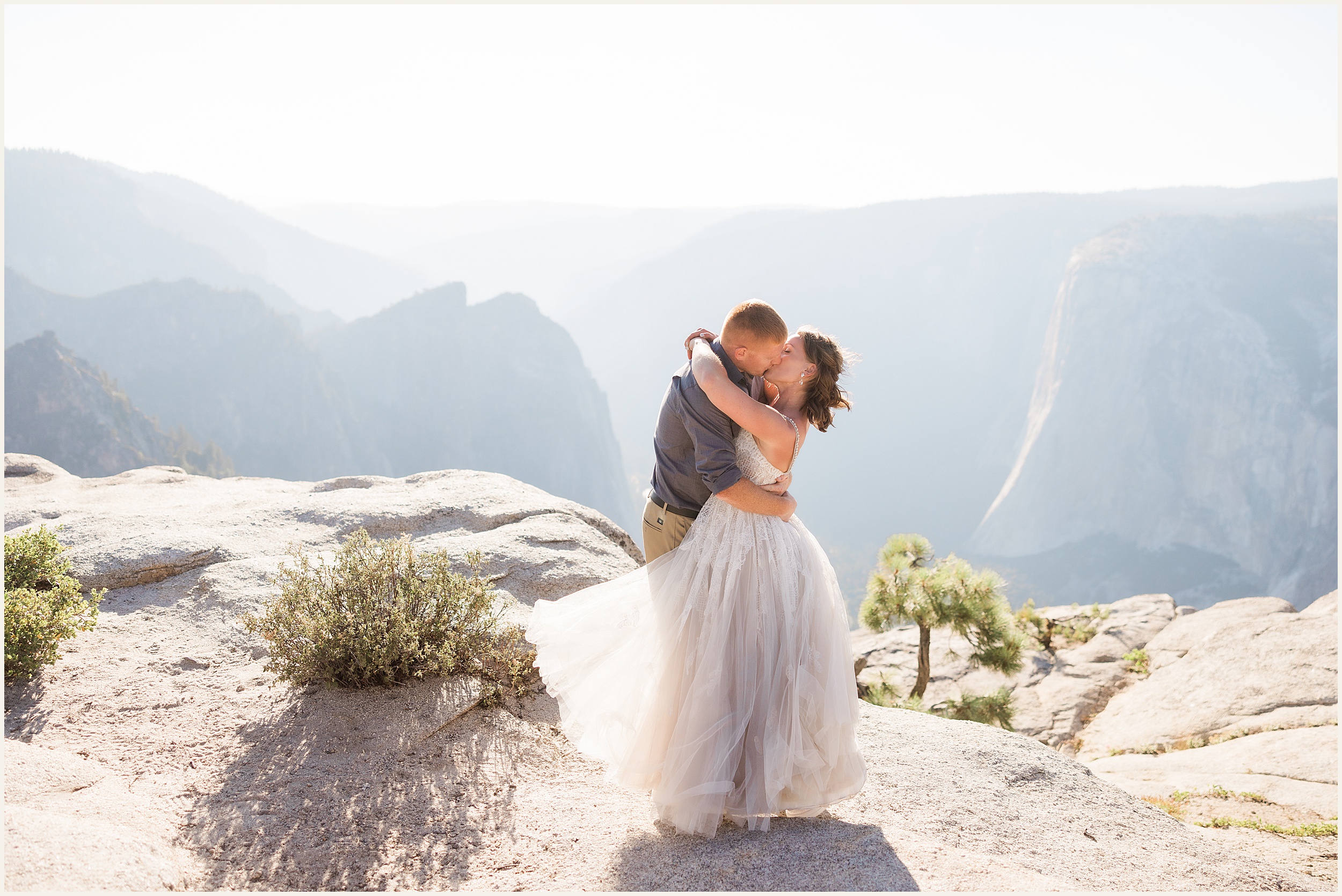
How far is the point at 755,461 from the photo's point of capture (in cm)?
352

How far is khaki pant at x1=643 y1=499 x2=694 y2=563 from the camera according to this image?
385cm

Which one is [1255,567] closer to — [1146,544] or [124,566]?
[1146,544]

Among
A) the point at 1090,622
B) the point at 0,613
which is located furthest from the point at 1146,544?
the point at 0,613

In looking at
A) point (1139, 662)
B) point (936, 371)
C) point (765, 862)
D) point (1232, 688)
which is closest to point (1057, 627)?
point (1139, 662)

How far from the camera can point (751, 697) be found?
3564mm

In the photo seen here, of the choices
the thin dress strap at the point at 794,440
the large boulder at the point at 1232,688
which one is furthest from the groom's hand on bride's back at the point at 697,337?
the large boulder at the point at 1232,688

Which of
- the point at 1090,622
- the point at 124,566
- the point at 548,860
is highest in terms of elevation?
the point at 124,566

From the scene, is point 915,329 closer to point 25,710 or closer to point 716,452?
point 716,452

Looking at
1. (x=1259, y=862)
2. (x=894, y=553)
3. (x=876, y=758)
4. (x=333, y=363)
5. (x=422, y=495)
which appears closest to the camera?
(x=1259, y=862)

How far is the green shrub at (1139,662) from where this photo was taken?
11453 millimetres

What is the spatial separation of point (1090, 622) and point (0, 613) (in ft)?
50.0

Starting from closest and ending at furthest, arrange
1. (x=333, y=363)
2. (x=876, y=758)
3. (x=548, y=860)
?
1. (x=548, y=860)
2. (x=876, y=758)
3. (x=333, y=363)

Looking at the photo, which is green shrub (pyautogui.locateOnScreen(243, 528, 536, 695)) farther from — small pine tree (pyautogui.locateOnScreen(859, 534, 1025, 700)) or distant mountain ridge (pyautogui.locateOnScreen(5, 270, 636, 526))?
distant mountain ridge (pyautogui.locateOnScreen(5, 270, 636, 526))

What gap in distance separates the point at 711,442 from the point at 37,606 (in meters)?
4.56
